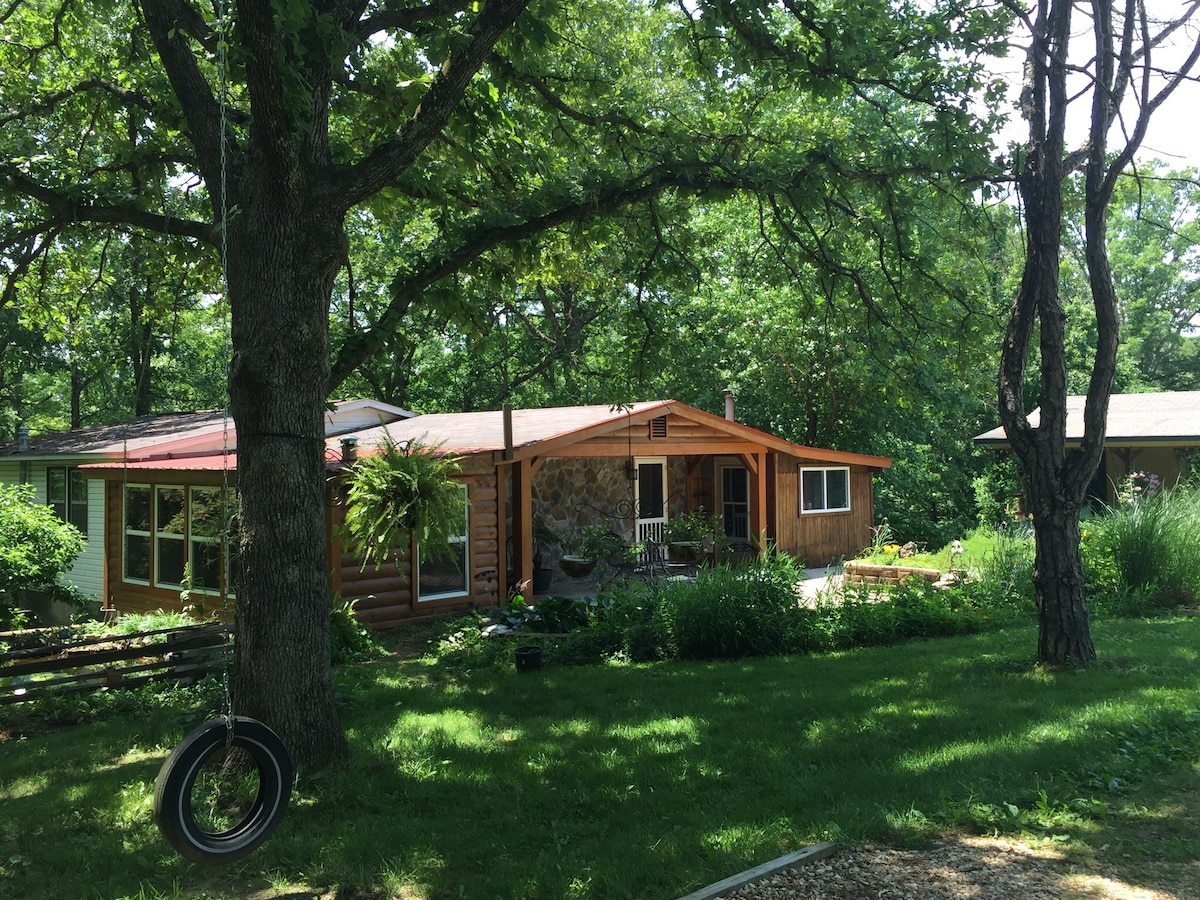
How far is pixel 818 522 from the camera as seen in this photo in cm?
1988

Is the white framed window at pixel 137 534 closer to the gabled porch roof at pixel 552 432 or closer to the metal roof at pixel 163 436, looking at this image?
the metal roof at pixel 163 436

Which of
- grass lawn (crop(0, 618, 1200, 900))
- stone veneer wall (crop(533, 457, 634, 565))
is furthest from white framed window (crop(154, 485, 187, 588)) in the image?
grass lawn (crop(0, 618, 1200, 900))

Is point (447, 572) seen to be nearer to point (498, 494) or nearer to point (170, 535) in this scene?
point (498, 494)

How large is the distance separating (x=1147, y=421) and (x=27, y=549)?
71.4 feet

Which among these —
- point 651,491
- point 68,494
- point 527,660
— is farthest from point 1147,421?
point 68,494

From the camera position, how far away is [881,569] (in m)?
14.7

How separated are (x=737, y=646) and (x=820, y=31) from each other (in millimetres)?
6054

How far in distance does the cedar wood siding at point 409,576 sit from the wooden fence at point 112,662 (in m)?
2.10

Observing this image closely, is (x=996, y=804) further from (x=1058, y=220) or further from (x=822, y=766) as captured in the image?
(x=1058, y=220)

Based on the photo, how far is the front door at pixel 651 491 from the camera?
773 inches

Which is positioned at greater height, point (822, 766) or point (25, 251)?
point (25, 251)

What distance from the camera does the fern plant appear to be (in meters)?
10.5

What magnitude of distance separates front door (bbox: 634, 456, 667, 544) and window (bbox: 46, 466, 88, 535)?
10.8m

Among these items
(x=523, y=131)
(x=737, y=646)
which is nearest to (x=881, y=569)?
(x=737, y=646)
